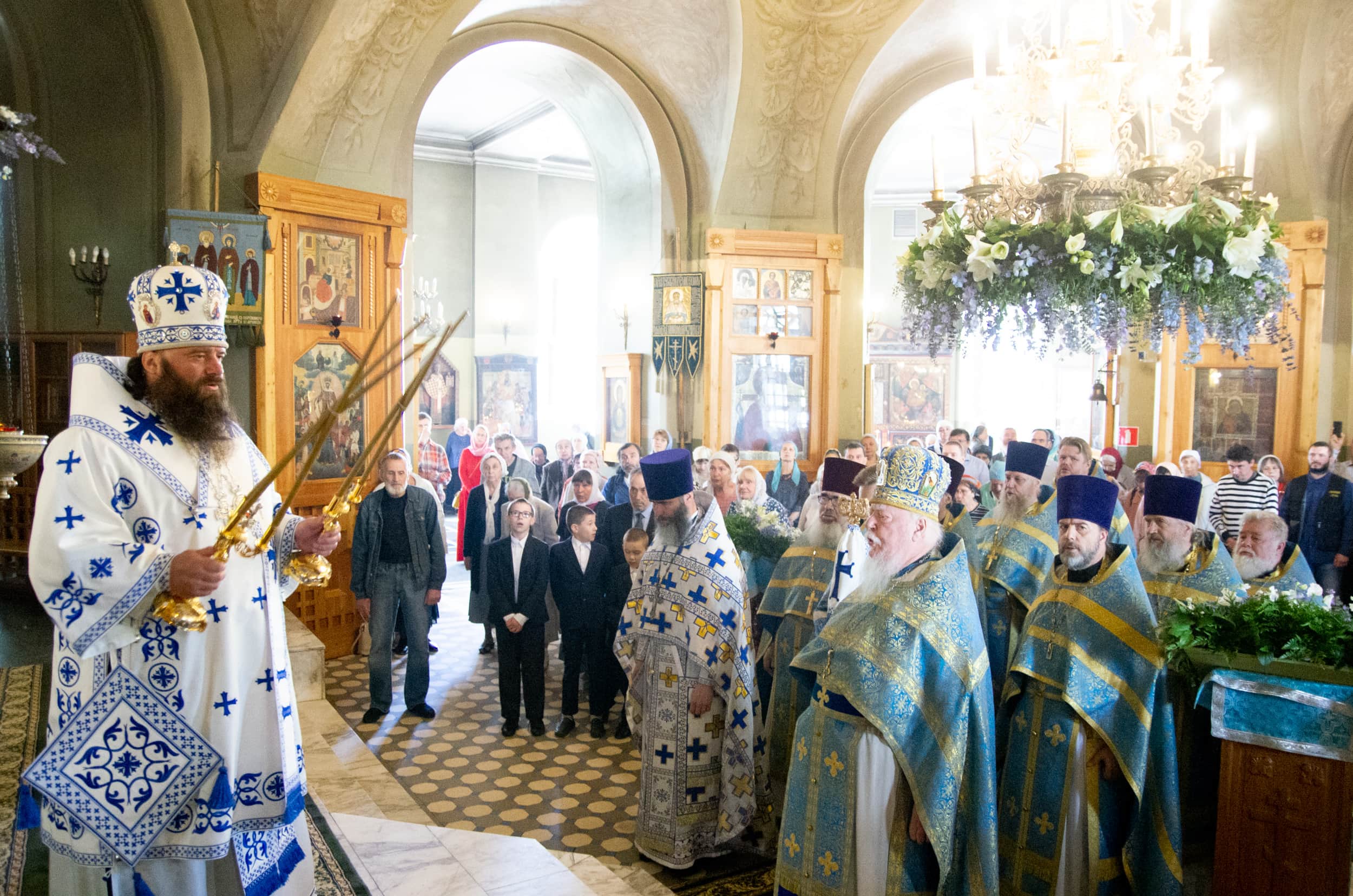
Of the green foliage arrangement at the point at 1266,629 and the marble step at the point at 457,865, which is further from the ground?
the green foliage arrangement at the point at 1266,629

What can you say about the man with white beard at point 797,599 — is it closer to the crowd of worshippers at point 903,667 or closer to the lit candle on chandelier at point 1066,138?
the crowd of worshippers at point 903,667

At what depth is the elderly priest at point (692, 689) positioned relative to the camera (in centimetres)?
430

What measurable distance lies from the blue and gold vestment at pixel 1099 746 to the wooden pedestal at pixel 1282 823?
255 millimetres

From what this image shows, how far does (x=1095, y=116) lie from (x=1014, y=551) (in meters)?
2.18

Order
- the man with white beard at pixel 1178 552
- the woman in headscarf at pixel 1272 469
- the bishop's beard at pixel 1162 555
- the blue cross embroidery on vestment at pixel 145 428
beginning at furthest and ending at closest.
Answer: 1. the woman in headscarf at pixel 1272 469
2. the bishop's beard at pixel 1162 555
3. the man with white beard at pixel 1178 552
4. the blue cross embroidery on vestment at pixel 145 428

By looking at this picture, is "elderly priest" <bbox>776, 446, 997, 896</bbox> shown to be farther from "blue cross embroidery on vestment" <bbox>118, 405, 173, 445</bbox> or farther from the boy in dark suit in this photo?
the boy in dark suit

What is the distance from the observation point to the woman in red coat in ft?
33.9

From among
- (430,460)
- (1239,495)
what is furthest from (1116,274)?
(430,460)

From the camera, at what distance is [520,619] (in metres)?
6.04

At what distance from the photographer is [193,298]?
8.65ft

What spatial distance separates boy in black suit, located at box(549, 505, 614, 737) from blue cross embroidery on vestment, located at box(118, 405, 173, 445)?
12.3ft

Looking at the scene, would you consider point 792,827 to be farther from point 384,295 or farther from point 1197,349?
point 384,295

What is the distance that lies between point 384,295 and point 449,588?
3709 millimetres

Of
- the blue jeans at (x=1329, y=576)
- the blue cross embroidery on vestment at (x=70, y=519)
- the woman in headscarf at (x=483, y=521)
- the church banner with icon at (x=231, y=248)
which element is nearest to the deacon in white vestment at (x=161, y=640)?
the blue cross embroidery on vestment at (x=70, y=519)
